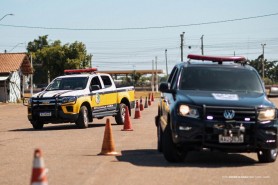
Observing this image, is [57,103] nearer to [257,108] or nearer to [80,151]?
[80,151]

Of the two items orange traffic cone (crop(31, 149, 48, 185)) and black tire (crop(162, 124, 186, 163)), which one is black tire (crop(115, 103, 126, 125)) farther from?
orange traffic cone (crop(31, 149, 48, 185))

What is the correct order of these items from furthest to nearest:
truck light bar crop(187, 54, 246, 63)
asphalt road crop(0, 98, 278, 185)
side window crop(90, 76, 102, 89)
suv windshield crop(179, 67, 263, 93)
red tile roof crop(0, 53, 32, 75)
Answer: red tile roof crop(0, 53, 32, 75)
side window crop(90, 76, 102, 89)
truck light bar crop(187, 54, 246, 63)
suv windshield crop(179, 67, 263, 93)
asphalt road crop(0, 98, 278, 185)

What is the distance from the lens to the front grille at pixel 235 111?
10.4 metres

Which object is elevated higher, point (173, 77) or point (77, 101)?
point (173, 77)

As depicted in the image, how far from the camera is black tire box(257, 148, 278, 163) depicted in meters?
11.1

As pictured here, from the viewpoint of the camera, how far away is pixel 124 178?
9.39m

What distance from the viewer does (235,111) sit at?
1044cm

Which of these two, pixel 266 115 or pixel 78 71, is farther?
pixel 78 71

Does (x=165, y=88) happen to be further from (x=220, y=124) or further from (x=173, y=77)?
(x=220, y=124)

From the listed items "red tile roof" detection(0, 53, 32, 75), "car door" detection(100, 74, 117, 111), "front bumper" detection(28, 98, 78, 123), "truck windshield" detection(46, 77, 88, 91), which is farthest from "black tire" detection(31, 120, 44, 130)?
"red tile roof" detection(0, 53, 32, 75)

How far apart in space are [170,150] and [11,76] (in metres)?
52.8

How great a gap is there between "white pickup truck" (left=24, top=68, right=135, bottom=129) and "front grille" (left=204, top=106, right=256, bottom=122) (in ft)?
35.5

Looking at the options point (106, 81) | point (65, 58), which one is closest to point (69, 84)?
point (106, 81)

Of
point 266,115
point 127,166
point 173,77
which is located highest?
point 173,77
